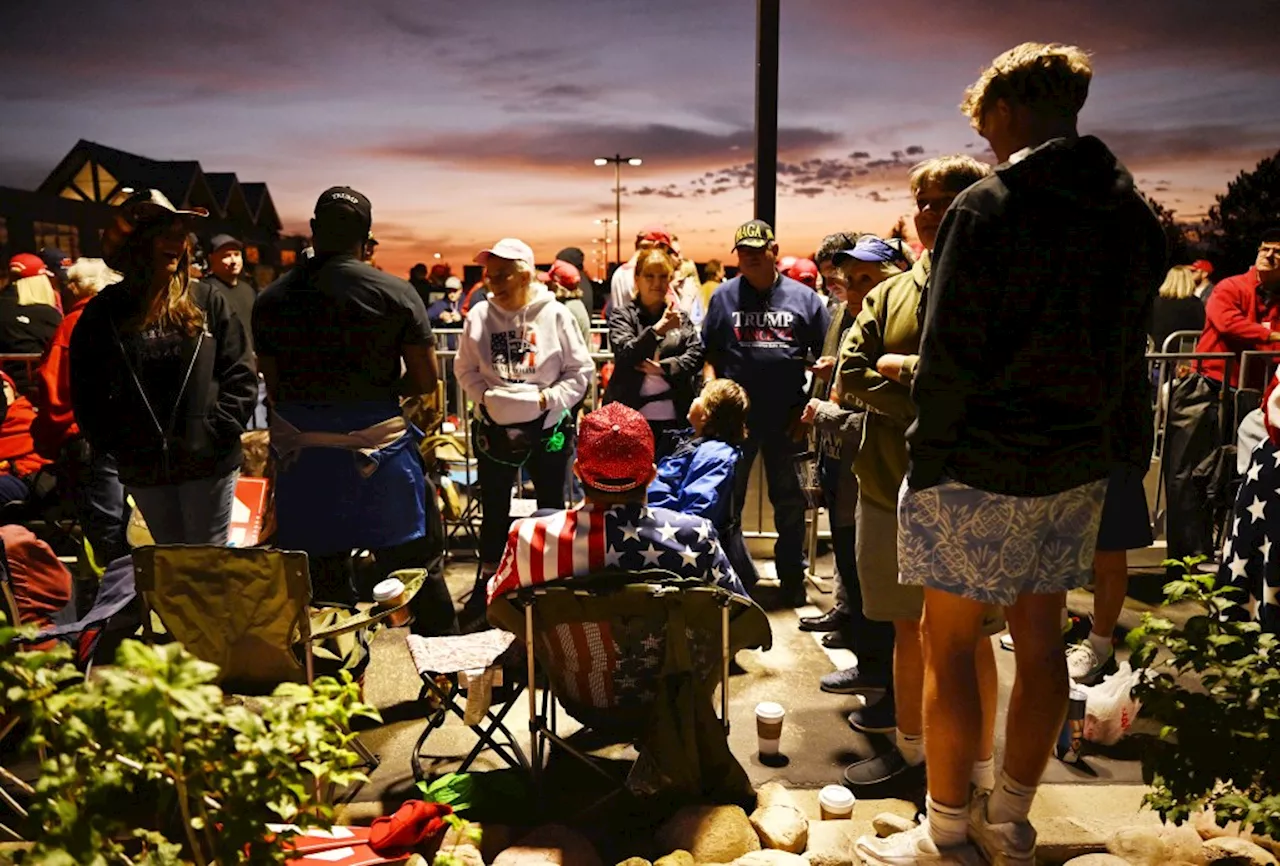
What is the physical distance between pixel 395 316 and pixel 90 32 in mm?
19320

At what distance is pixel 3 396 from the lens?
382 cm

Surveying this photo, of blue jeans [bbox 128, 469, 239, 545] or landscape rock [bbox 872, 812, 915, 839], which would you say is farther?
blue jeans [bbox 128, 469, 239, 545]

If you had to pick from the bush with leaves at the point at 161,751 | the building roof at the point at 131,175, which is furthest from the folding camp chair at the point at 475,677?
the building roof at the point at 131,175

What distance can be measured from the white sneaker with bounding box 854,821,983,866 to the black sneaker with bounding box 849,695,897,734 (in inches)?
42.8

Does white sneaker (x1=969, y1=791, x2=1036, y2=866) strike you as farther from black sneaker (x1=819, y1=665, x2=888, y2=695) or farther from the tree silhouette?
the tree silhouette

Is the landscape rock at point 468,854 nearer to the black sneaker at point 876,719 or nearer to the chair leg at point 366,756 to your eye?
the chair leg at point 366,756

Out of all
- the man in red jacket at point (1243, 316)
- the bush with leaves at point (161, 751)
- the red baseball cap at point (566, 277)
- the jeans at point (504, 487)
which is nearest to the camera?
the bush with leaves at point (161, 751)

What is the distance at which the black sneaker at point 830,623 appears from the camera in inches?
172

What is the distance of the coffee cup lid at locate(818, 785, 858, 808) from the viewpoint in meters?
2.68

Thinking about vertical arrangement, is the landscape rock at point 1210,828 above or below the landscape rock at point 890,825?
below

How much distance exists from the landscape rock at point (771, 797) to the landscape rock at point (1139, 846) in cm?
87

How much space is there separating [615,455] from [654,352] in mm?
2493

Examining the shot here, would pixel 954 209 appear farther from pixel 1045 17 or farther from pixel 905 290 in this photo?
pixel 1045 17

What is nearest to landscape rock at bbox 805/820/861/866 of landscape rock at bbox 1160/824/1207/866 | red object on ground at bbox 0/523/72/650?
landscape rock at bbox 1160/824/1207/866
